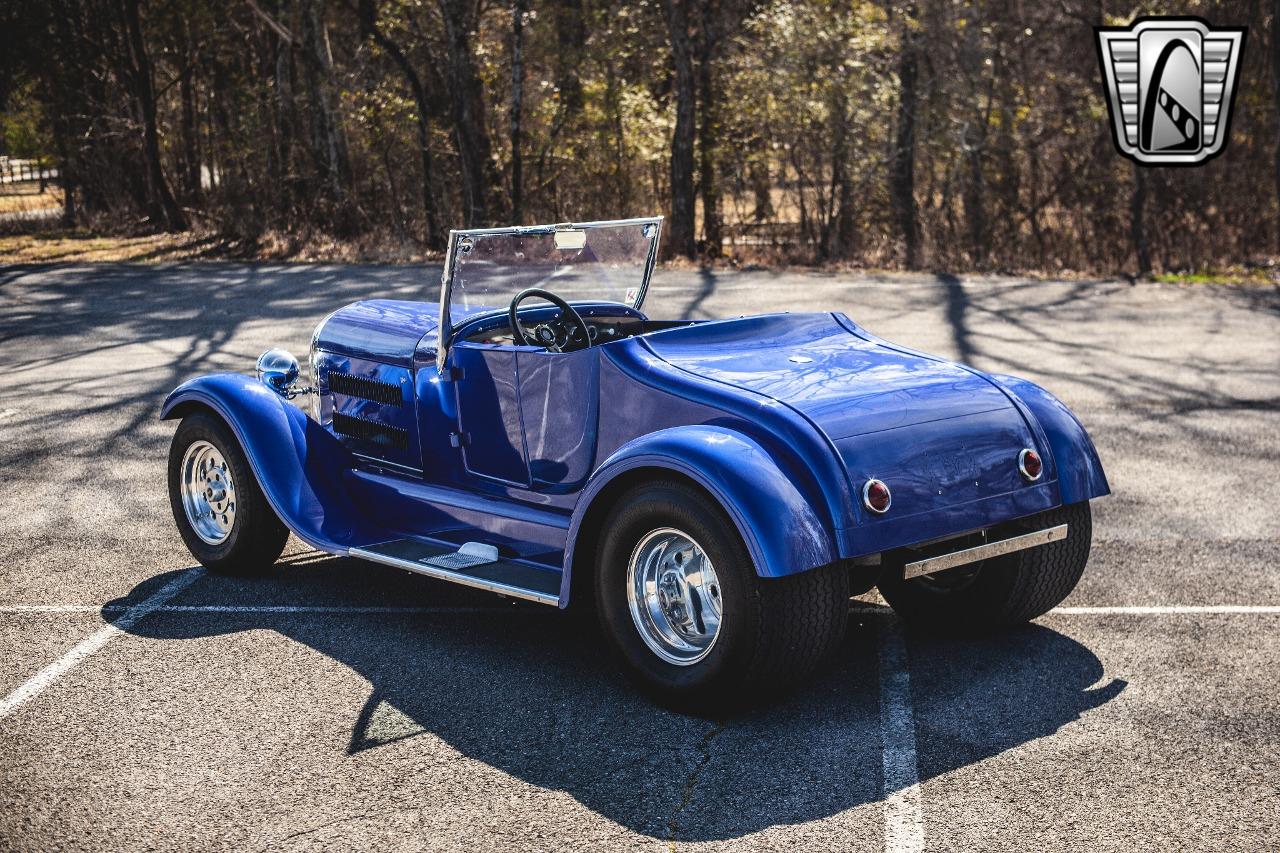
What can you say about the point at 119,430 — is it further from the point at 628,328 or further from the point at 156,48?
the point at 156,48

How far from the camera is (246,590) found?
19.7 ft

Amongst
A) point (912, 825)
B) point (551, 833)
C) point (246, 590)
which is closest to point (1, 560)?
point (246, 590)

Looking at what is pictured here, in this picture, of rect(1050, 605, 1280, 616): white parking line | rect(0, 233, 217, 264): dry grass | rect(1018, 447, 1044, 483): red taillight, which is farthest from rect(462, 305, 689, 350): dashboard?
rect(0, 233, 217, 264): dry grass

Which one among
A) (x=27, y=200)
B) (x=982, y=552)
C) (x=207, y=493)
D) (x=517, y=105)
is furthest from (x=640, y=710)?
(x=27, y=200)

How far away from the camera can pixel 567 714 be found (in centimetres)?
455

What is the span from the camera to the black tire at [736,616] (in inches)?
166

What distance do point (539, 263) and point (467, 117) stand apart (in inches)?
615

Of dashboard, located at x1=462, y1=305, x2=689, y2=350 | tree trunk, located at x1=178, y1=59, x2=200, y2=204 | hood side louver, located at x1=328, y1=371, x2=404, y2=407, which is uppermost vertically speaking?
tree trunk, located at x1=178, y1=59, x2=200, y2=204

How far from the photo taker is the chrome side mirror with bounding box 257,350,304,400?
6691mm

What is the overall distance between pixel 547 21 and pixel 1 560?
23.3 m

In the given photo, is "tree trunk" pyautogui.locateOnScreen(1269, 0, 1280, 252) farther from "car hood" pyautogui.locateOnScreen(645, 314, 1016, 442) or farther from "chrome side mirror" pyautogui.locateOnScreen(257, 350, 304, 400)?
"chrome side mirror" pyautogui.locateOnScreen(257, 350, 304, 400)

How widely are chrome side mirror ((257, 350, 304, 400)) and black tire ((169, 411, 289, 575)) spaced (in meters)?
0.51

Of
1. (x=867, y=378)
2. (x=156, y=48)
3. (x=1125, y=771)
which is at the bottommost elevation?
(x=1125, y=771)

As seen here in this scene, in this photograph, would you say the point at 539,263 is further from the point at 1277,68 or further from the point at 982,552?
the point at 1277,68
